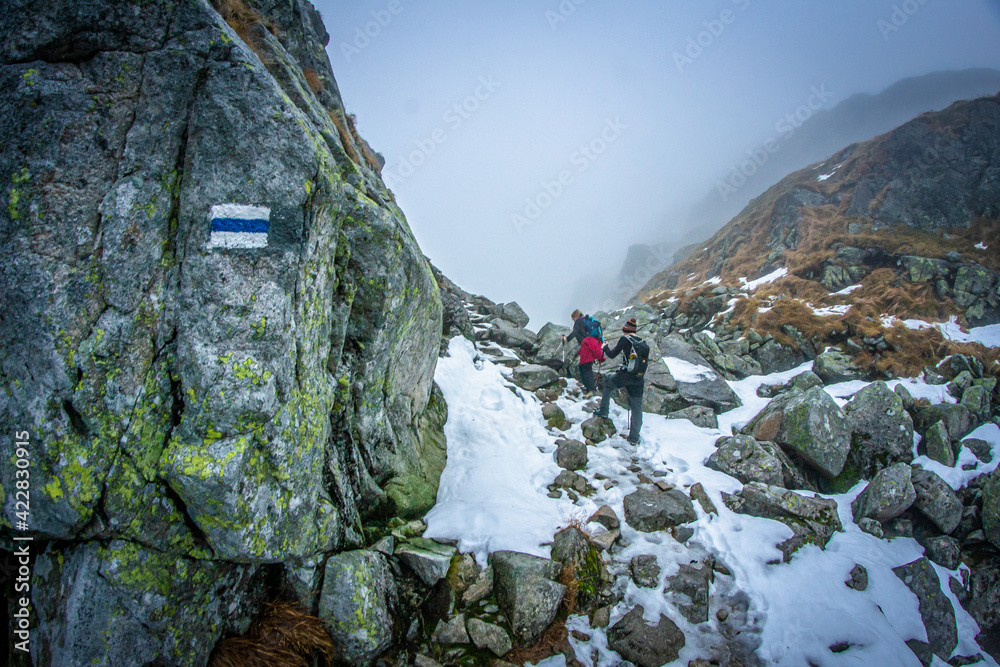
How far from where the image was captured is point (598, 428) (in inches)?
417

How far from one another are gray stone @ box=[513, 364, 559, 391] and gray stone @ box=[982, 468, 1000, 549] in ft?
36.4

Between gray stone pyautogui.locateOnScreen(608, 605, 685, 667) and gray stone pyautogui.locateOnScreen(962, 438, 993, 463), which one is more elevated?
gray stone pyautogui.locateOnScreen(962, 438, 993, 463)

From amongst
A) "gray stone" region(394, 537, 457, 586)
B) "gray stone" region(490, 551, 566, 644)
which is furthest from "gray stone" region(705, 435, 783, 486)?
"gray stone" region(394, 537, 457, 586)

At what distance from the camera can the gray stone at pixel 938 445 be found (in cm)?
969

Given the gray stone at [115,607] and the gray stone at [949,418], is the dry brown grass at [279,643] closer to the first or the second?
the gray stone at [115,607]

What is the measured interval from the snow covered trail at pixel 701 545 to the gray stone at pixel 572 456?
0.29 m

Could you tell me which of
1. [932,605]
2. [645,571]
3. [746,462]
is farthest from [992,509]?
[645,571]

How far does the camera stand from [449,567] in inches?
220

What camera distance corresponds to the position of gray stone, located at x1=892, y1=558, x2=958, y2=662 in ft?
20.9

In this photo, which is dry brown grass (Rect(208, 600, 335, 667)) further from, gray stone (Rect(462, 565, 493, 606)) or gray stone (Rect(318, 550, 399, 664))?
gray stone (Rect(462, 565, 493, 606))

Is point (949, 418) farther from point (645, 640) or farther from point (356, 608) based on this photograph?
point (356, 608)

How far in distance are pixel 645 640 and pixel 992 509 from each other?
994cm

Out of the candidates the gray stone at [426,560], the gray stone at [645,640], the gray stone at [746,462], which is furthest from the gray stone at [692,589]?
the gray stone at [426,560]

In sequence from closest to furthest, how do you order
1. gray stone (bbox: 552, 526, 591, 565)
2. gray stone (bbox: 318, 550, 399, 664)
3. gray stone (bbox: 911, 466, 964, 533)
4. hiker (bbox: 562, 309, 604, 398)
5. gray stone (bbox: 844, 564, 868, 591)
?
gray stone (bbox: 318, 550, 399, 664) → gray stone (bbox: 552, 526, 591, 565) → gray stone (bbox: 844, 564, 868, 591) → gray stone (bbox: 911, 466, 964, 533) → hiker (bbox: 562, 309, 604, 398)
